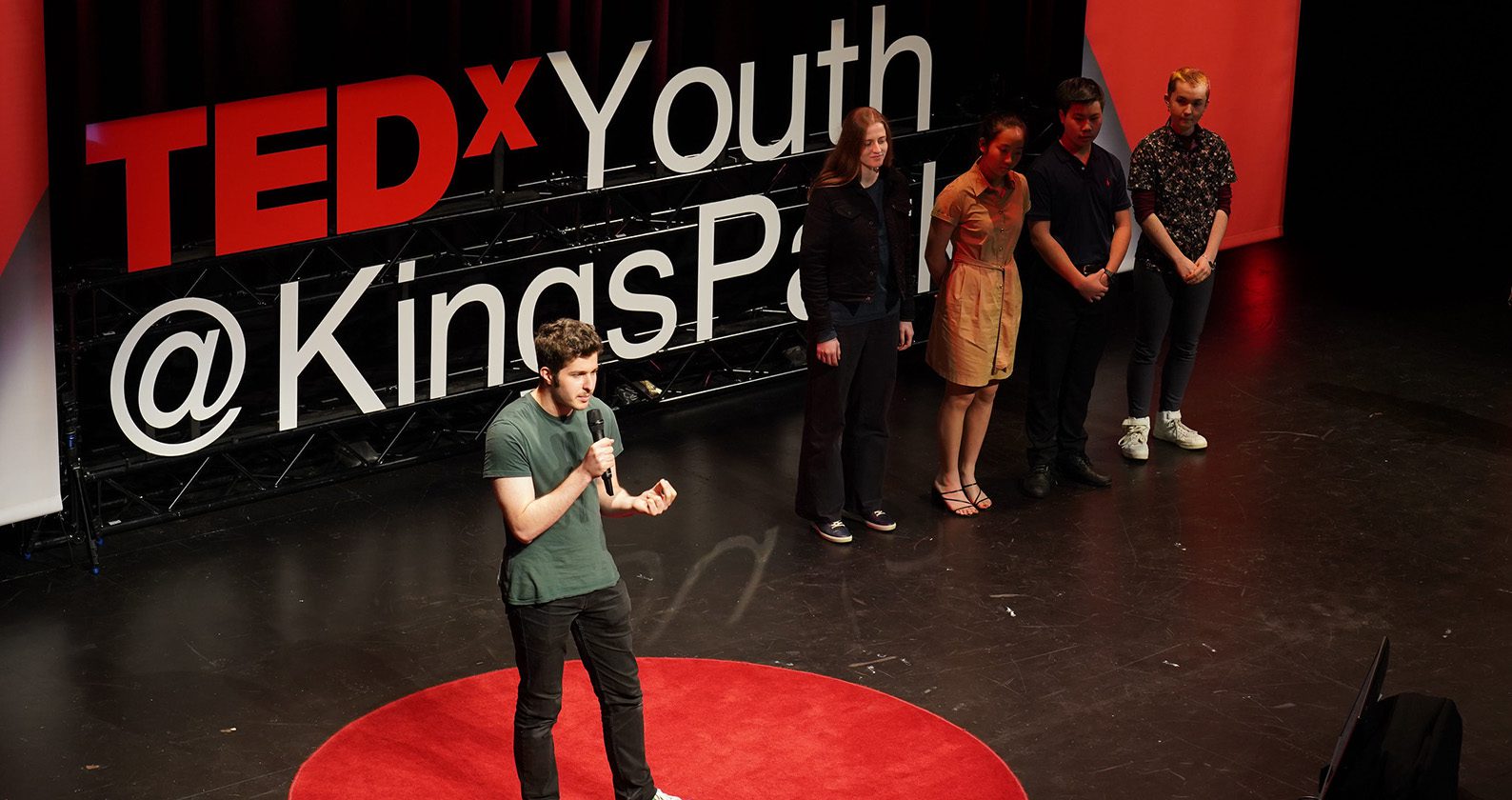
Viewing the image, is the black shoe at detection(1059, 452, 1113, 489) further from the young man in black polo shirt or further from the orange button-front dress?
the orange button-front dress

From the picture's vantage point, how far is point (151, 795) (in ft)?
16.1

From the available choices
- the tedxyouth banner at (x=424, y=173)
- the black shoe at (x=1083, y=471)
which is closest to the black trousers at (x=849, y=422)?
the black shoe at (x=1083, y=471)

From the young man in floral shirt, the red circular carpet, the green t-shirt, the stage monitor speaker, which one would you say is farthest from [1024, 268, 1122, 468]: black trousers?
the stage monitor speaker

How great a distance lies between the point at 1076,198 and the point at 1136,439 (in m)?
1.21

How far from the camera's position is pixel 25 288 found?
6.20 metres

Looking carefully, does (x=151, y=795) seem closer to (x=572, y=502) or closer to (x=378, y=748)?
(x=378, y=748)

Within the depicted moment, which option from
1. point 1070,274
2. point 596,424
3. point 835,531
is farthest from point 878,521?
point 596,424

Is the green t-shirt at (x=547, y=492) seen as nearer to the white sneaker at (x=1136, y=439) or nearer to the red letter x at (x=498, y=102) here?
the red letter x at (x=498, y=102)

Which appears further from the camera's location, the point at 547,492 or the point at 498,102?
the point at 498,102

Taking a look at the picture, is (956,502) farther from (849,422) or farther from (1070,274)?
(1070,274)

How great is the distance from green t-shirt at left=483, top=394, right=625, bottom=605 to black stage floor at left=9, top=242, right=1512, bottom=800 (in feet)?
3.29

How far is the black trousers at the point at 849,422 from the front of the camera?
641 centimetres

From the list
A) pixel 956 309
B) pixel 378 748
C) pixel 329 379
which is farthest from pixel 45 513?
pixel 956 309

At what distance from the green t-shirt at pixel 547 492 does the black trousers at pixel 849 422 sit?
2125mm
